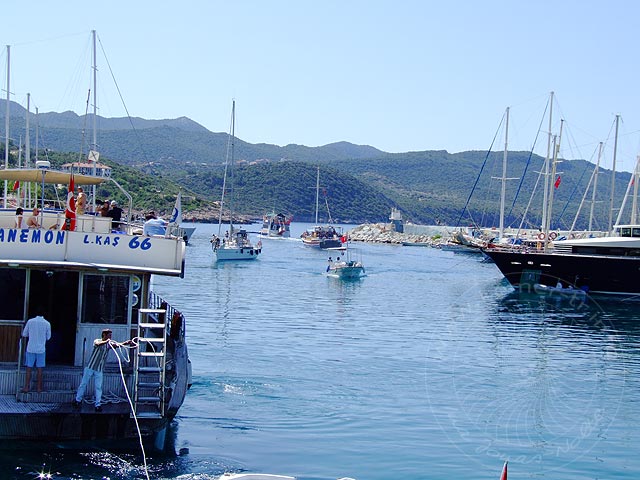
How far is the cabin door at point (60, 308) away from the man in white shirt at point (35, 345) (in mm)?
989

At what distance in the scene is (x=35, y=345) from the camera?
15.7 m

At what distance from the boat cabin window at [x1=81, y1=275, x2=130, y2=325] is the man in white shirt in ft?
3.38

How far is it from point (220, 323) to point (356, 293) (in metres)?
21.3

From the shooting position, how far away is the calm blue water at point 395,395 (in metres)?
18.3

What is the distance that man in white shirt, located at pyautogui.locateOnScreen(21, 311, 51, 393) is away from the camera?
15648mm

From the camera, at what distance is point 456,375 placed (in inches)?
1138

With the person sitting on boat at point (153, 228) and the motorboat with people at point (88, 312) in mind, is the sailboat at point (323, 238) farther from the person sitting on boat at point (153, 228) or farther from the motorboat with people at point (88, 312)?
the motorboat with people at point (88, 312)

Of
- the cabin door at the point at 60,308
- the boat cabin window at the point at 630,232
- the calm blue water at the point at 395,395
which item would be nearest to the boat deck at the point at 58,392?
the cabin door at the point at 60,308

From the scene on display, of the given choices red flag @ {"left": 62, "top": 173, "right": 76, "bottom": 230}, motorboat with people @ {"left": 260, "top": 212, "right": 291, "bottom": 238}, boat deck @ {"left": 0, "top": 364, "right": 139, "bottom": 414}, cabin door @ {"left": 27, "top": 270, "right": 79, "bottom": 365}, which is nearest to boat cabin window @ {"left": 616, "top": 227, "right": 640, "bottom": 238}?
red flag @ {"left": 62, "top": 173, "right": 76, "bottom": 230}

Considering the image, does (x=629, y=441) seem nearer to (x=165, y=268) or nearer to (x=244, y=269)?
(x=165, y=268)

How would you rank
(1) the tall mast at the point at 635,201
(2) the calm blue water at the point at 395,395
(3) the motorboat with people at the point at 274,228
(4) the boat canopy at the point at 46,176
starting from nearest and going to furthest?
(2) the calm blue water at the point at 395,395 → (4) the boat canopy at the point at 46,176 → (1) the tall mast at the point at 635,201 → (3) the motorboat with people at the point at 274,228

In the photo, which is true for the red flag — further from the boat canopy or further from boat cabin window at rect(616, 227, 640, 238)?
boat cabin window at rect(616, 227, 640, 238)

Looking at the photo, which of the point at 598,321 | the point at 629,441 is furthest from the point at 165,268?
the point at 598,321

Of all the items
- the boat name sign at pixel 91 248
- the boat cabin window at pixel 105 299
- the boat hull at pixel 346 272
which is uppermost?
the boat name sign at pixel 91 248
